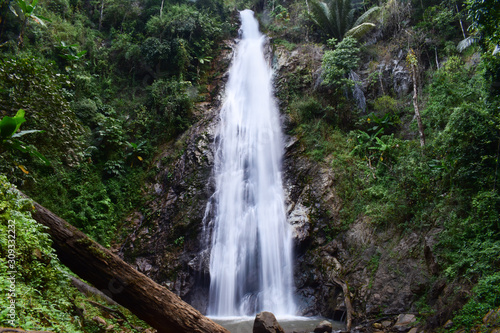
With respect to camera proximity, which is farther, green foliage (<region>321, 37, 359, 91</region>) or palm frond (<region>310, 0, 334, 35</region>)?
palm frond (<region>310, 0, 334, 35</region>)

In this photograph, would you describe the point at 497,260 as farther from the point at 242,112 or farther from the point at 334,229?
the point at 242,112

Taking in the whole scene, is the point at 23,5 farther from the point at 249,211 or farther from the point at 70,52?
the point at 249,211

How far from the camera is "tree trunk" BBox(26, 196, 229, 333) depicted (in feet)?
11.6

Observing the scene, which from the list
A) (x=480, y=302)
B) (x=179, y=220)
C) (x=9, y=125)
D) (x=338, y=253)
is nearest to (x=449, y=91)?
(x=338, y=253)

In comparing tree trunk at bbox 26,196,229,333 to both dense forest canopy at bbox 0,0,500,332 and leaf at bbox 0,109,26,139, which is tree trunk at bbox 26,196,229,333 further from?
leaf at bbox 0,109,26,139

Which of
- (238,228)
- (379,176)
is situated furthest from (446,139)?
(238,228)

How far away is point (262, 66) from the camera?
17109 mm

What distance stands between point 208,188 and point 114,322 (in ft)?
26.9

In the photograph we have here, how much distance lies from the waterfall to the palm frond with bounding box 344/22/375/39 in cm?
460

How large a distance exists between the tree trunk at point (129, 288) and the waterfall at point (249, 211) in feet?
20.2

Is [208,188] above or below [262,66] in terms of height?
below

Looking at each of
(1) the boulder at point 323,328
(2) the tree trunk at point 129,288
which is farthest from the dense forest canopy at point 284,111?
(1) the boulder at point 323,328

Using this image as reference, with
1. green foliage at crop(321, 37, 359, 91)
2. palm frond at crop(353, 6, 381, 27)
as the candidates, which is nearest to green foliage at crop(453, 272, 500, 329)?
green foliage at crop(321, 37, 359, 91)

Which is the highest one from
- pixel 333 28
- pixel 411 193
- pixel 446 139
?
pixel 333 28
